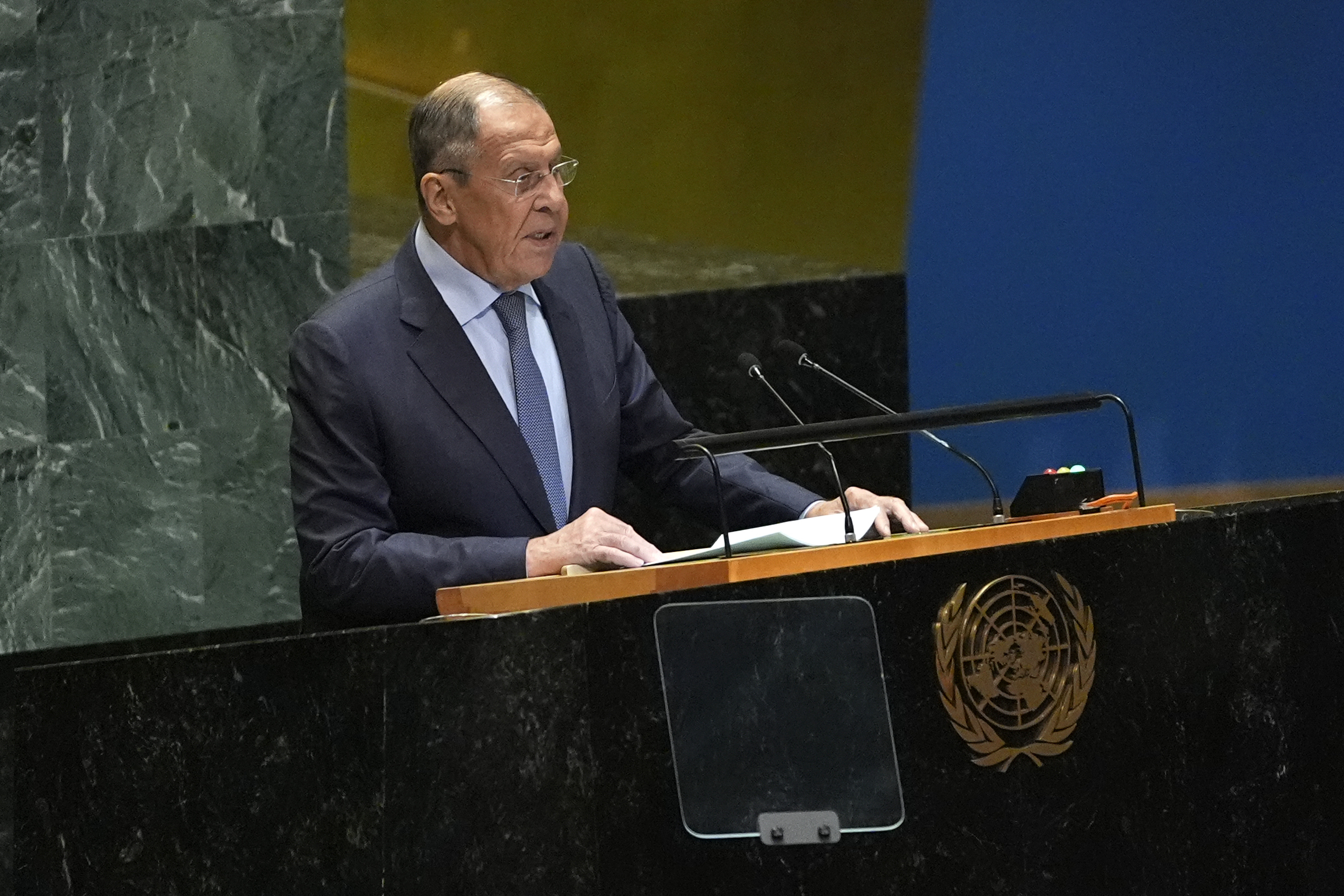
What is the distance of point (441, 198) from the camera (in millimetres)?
3031

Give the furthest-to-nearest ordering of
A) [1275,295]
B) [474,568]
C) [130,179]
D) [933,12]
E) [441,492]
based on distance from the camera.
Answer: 1. [130,179]
2. [933,12]
3. [1275,295]
4. [441,492]
5. [474,568]

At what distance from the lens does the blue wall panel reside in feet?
13.0

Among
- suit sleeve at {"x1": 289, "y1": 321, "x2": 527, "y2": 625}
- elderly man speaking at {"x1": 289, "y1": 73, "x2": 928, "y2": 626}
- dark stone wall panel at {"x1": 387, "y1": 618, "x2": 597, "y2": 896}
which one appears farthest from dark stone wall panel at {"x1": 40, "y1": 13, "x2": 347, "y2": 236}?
dark stone wall panel at {"x1": 387, "y1": 618, "x2": 597, "y2": 896}

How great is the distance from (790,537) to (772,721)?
0.34m

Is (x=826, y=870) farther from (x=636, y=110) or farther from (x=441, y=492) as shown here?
(x=636, y=110)

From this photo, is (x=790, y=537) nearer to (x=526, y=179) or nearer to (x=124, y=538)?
(x=526, y=179)

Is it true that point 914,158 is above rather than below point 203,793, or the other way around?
above

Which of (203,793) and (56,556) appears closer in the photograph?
(203,793)

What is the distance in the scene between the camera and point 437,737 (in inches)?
76.9

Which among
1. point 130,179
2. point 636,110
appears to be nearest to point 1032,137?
point 636,110

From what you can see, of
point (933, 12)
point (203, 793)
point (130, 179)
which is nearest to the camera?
point (203, 793)

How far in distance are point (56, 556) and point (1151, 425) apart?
112 inches

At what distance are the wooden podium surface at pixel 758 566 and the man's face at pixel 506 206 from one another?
951mm

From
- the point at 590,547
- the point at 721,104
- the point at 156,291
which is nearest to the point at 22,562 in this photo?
the point at 156,291
